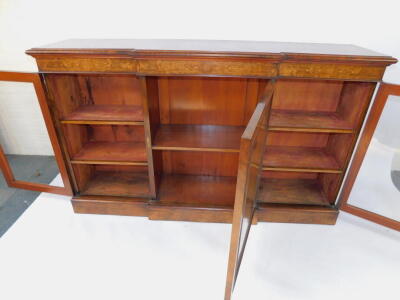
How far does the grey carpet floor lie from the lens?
5.89 ft

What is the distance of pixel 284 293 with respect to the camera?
127 cm

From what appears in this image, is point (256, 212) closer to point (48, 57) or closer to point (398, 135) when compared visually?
point (398, 135)

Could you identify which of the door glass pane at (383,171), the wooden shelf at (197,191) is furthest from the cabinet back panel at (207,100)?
the door glass pane at (383,171)

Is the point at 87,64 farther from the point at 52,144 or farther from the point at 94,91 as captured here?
the point at 52,144

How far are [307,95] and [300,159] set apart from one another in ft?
1.37

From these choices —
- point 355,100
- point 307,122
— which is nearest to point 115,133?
point 307,122

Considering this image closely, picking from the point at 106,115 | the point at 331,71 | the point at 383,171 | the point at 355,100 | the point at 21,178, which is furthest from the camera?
the point at 21,178

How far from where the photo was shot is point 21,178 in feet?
6.77

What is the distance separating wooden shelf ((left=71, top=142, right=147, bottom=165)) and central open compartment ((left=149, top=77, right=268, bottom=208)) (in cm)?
14

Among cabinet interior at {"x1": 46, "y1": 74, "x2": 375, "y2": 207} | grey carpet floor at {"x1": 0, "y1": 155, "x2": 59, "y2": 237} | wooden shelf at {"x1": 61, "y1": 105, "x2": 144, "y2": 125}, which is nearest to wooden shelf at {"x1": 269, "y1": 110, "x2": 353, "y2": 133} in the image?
cabinet interior at {"x1": 46, "y1": 74, "x2": 375, "y2": 207}

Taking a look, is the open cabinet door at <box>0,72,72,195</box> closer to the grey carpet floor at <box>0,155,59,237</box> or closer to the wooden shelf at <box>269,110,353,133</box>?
the grey carpet floor at <box>0,155,59,237</box>

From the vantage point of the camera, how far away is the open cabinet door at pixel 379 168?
1.38 metres

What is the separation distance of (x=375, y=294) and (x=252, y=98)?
4.14 ft

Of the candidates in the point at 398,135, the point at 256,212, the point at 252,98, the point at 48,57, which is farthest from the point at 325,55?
the point at 48,57
